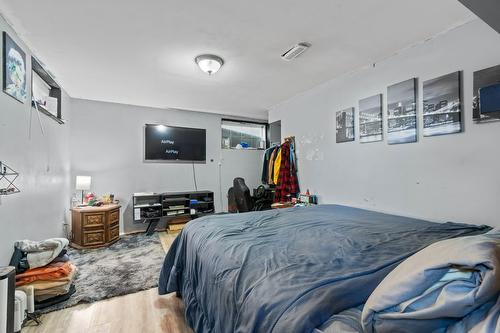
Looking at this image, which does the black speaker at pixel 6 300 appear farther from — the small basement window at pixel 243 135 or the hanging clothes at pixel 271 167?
the small basement window at pixel 243 135

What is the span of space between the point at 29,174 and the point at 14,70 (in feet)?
3.11

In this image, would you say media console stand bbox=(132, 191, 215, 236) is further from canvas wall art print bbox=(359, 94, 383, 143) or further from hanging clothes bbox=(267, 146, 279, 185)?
canvas wall art print bbox=(359, 94, 383, 143)

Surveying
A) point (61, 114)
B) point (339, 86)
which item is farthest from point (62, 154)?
point (339, 86)

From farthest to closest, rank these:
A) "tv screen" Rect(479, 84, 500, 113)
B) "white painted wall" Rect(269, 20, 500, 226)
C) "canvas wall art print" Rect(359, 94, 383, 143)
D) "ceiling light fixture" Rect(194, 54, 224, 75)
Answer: "canvas wall art print" Rect(359, 94, 383, 143)
"ceiling light fixture" Rect(194, 54, 224, 75)
"white painted wall" Rect(269, 20, 500, 226)
"tv screen" Rect(479, 84, 500, 113)

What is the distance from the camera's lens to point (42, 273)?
1986 mm

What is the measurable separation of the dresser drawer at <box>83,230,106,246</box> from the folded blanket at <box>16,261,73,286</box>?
1.35 m

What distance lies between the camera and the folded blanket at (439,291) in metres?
0.53

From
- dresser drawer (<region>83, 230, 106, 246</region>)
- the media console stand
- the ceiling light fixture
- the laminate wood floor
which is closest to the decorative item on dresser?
dresser drawer (<region>83, 230, 106, 246</region>)

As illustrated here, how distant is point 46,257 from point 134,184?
238 centimetres

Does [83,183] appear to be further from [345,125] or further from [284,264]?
[345,125]

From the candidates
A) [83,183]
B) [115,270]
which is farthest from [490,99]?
[83,183]

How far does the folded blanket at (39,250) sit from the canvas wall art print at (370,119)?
11.1ft

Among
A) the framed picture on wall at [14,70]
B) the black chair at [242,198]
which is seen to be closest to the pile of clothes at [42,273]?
the framed picture on wall at [14,70]

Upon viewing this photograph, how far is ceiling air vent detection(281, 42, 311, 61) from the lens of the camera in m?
2.24
